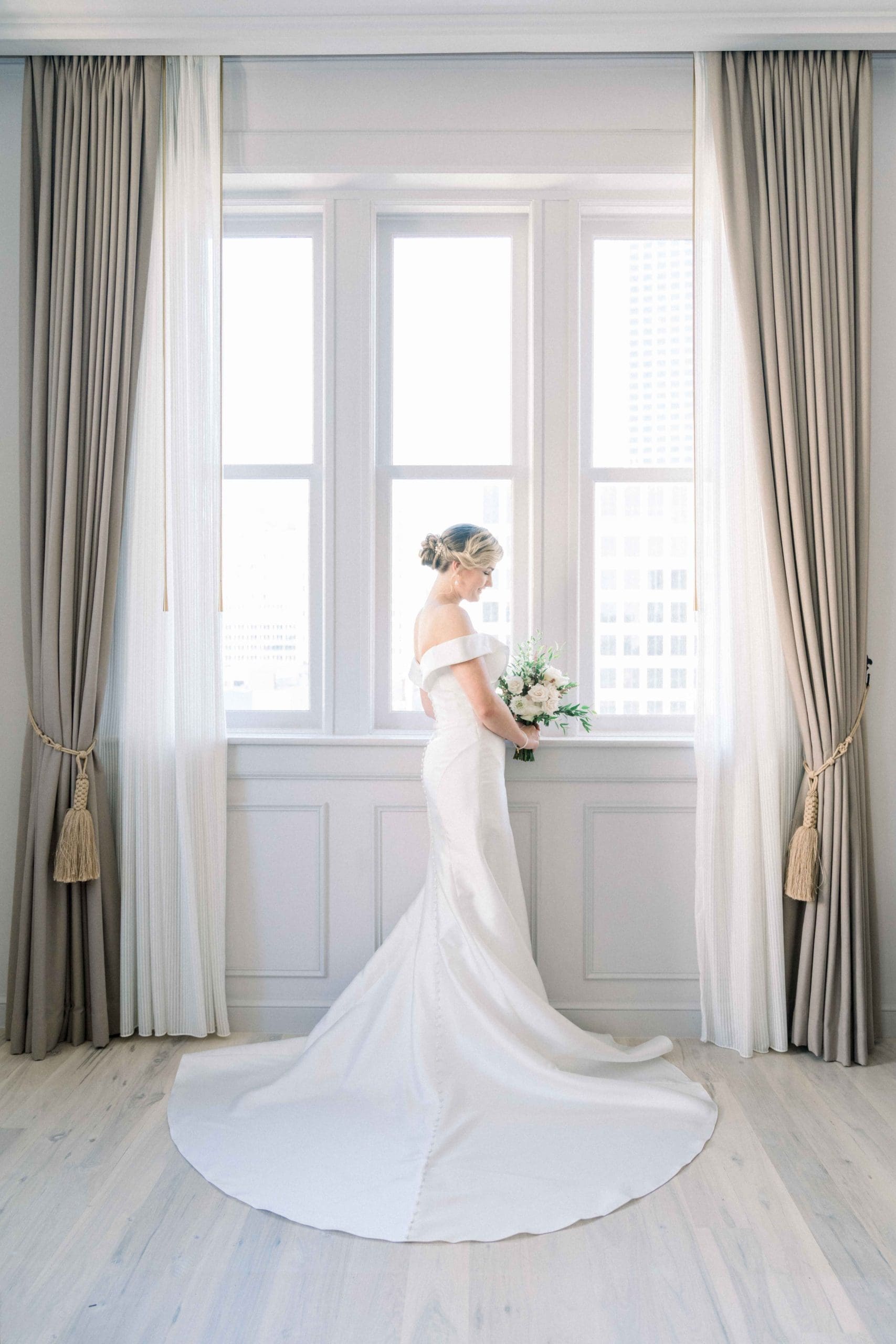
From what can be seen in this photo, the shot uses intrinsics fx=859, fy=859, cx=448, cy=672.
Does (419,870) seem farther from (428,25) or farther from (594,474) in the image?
(428,25)

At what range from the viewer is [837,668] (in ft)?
9.38

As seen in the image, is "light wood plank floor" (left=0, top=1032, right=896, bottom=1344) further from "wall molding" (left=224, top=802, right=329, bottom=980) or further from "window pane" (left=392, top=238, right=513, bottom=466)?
"window pane" (left=392, top=238, right=513, bottom=466)

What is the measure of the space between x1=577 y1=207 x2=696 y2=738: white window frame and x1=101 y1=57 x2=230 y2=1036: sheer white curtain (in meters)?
1.32

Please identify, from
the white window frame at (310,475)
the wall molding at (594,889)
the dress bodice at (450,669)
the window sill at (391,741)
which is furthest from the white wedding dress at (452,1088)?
the white window frame at (310,475)

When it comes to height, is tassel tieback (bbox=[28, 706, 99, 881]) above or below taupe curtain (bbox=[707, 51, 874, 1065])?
below

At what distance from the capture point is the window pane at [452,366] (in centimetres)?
325

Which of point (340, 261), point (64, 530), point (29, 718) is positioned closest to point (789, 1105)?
point (29, 718)

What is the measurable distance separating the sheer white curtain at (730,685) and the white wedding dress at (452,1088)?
0.40 meters

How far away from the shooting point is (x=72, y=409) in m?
2.87

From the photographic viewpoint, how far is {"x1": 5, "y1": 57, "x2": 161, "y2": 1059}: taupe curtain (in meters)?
2.88

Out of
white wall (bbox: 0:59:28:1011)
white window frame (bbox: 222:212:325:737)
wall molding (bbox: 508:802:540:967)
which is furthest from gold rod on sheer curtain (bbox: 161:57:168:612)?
wall molding (bbox: 508:802:540:967)

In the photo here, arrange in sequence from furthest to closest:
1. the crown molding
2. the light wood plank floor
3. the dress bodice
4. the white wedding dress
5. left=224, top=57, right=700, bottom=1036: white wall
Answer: left=224, top=57, right=700, bottom=1036: white wall < the crown molding < the dress bodice < the white wedding dress < the light wood plank floor

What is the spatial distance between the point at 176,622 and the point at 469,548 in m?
1.06

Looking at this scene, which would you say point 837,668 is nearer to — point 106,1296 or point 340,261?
point 340,261
